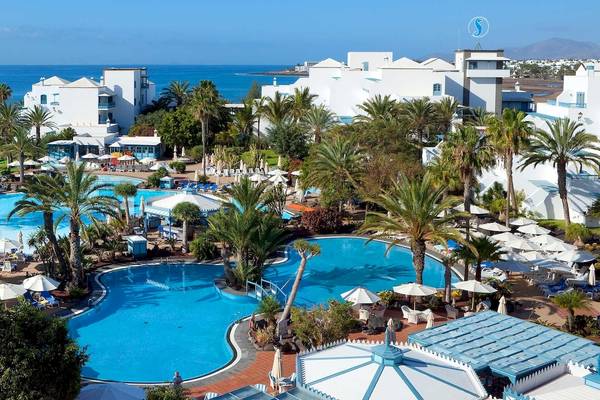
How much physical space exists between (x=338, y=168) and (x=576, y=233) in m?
11.9

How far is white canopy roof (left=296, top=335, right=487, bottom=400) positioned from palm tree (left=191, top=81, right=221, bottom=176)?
36310 mm

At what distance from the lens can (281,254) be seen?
31.4 m

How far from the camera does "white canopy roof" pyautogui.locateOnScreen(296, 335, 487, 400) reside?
41.3 feet

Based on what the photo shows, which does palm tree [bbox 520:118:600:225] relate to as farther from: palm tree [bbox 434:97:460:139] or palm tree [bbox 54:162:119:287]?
palm tree [bbox 54:162:119:287]

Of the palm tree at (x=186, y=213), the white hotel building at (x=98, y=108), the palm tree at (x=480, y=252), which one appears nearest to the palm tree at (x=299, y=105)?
the white hotel building at (x=98, y=108)

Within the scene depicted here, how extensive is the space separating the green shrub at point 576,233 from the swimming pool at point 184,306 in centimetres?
622

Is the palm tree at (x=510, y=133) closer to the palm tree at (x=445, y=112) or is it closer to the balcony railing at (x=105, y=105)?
the palm tree at (x=445, y=112)

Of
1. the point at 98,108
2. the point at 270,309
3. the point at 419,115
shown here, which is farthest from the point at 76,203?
the point at 98,108

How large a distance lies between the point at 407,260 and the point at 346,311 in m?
11.6

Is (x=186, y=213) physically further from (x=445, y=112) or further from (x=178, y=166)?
(x=445, y=112)

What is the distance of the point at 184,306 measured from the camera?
2477 cm

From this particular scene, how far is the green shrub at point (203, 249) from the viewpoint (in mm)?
29672

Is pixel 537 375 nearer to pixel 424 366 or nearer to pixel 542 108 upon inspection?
pixel 424 366

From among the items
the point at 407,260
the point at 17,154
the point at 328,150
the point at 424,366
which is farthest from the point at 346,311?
the point at 17,154
